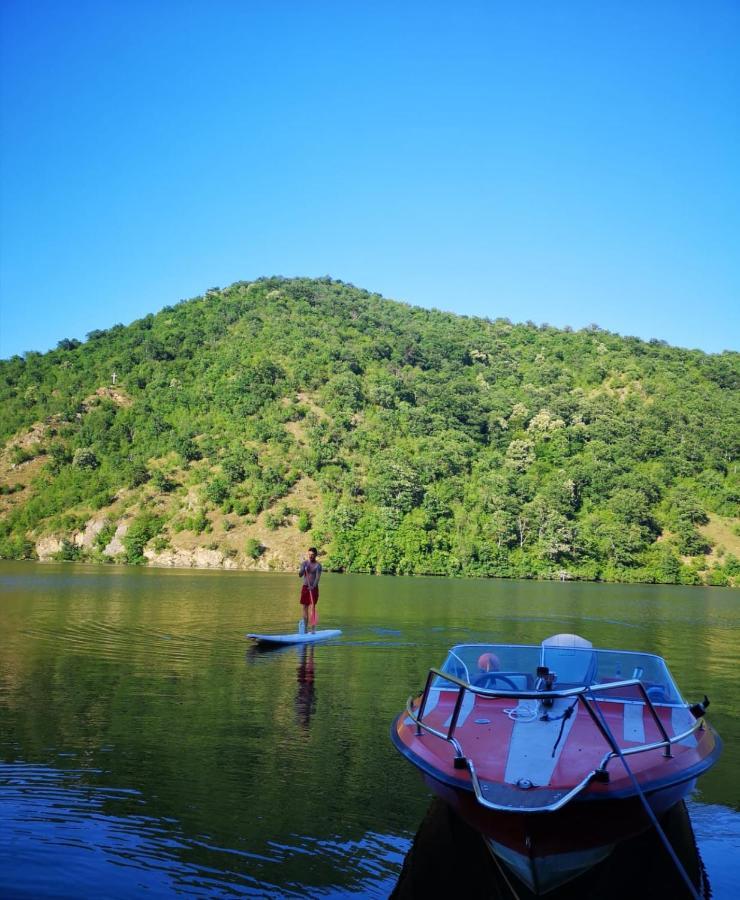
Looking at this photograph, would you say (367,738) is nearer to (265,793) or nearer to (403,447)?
A: (265,793)

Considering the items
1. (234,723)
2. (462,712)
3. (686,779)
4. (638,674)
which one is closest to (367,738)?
(234,723)

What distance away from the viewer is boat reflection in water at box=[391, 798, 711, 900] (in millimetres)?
7289

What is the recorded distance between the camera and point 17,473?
106875mm

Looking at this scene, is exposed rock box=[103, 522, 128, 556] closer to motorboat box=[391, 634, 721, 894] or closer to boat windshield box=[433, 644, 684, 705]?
boat windshield box=[433, 644, 684, 705]

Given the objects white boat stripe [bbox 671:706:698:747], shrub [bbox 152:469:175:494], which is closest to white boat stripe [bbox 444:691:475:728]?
white boat stripe [bbox 671:706:698:747]

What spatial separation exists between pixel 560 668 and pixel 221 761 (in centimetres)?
465

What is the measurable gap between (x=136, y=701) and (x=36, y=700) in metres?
1.66

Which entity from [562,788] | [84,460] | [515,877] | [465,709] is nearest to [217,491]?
[84,460]

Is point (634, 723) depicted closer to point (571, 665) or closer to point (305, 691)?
point (571, 665)

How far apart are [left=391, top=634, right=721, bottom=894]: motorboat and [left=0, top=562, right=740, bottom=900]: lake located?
44.5 inches

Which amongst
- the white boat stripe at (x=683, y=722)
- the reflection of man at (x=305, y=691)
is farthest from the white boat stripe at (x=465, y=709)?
the reflection of man at (x=305, y=691)

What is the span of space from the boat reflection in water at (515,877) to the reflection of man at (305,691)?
472 cm

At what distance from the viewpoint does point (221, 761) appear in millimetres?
10633

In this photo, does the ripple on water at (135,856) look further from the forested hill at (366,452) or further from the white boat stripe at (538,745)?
the forested hill at (366,452)
